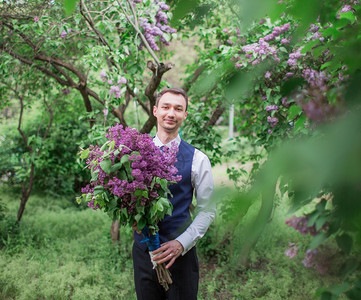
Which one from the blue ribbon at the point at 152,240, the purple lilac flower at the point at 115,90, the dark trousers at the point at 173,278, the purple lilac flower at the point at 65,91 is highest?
the purple lilac flower at the point at 65,91

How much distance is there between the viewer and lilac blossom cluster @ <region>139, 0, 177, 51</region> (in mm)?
3051

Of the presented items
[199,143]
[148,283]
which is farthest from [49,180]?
[148,283]

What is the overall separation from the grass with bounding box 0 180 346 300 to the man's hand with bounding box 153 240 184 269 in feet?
4.47

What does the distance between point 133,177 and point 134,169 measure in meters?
0.05

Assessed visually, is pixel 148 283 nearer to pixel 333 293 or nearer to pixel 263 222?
pixel 333 293

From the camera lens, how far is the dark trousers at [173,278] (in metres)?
1.89

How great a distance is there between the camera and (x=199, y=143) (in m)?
3.75

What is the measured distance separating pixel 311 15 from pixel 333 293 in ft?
1.74

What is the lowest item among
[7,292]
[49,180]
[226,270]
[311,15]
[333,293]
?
[7,292]

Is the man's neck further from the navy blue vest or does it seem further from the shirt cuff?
the shirt cuff

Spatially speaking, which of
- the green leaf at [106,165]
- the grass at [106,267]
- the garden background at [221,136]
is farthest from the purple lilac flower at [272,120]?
the green leaf at [106,165]

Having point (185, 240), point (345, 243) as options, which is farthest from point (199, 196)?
point (345, 243)

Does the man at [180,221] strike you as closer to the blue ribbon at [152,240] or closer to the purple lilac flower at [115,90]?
the blue ribbon at [152,240]

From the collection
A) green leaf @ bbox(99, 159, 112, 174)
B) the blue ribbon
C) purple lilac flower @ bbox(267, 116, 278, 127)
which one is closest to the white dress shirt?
the blue ribbon
